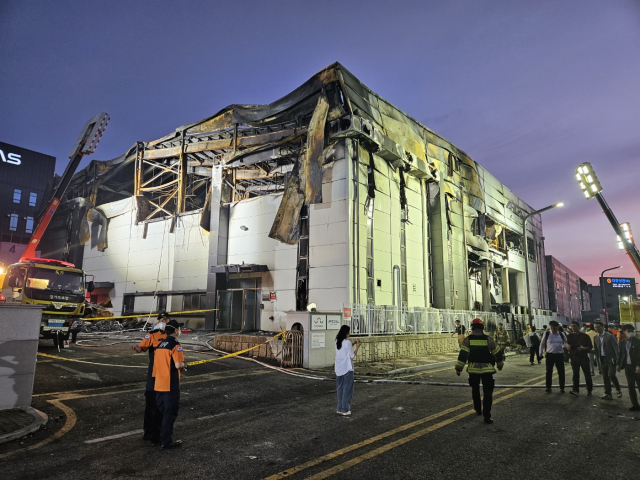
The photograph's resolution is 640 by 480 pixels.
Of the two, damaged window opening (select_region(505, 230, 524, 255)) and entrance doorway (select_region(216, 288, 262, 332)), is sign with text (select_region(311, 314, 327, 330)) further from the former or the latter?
damaged window opening (select_region(505, 230, 524, 255))

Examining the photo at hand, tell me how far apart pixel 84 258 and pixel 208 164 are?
15940 millimetres

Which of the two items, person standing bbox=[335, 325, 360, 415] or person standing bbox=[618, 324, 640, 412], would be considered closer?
person standing bbox=[335, 325, 360, 415]

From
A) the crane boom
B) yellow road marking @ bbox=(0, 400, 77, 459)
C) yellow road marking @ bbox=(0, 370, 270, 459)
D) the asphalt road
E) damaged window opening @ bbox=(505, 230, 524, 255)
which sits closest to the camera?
the asphalt road

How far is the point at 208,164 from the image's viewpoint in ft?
93.1

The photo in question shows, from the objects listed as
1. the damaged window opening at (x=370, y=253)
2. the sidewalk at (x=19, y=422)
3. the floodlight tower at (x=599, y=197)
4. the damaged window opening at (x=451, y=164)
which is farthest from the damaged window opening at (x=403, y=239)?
the sidewalk at (x=19, y=422)

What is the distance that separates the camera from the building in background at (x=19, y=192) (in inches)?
2235

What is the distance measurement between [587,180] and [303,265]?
16.1 metres

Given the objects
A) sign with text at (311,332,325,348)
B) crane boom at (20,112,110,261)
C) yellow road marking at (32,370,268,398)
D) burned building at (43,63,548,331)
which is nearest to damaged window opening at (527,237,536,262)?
burned building at (43,63,548,331)

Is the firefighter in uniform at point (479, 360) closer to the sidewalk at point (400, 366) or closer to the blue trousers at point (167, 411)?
the blue trousers at point (167, 411)

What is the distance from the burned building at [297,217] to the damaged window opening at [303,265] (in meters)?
0.06

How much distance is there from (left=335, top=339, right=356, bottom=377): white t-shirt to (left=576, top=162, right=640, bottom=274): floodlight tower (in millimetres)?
19934

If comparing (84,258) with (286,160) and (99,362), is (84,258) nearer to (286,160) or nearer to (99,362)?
(286,160)

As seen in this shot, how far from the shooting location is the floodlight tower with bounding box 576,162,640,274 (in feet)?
71.1

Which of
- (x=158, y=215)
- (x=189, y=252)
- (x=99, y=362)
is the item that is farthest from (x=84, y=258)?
(x=99, y=362)
